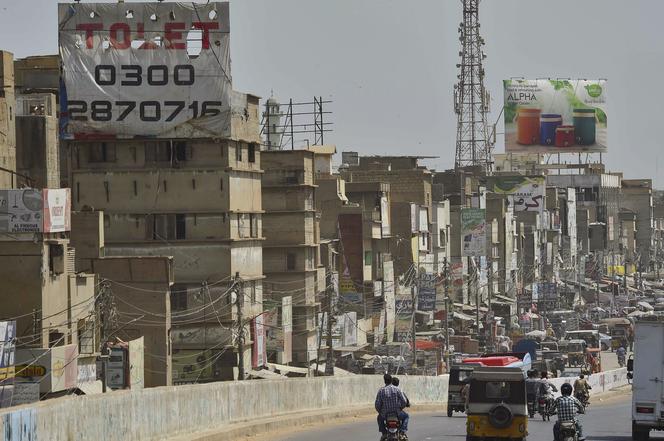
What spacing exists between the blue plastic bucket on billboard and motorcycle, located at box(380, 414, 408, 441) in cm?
12906

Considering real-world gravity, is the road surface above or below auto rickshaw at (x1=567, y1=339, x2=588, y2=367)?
above

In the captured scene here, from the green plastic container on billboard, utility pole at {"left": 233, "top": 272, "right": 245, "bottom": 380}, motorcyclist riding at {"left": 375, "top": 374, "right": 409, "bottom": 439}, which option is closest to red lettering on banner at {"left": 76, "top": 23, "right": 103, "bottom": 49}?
utility pole at {"left": 233, "top": 272, "right": 245, "bottom": 380}

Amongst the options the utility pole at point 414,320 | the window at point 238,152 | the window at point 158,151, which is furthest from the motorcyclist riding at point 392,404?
the utility pole at point 414,320

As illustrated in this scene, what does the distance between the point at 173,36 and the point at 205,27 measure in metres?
1.30

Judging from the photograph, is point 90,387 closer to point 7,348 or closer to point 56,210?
point 56,210

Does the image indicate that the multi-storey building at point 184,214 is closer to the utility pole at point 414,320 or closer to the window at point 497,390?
the utility pole at point 414,320

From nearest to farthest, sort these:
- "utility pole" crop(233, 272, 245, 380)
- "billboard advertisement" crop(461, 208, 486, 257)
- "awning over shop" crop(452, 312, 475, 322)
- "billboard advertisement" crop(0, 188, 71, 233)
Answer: "billboard advertisement" crop(0, 188, 71, 233) < "utility pole" crop(233, 272, 245, 380) < "awning over shop" crop(452, 312, 475, 322) < "billboard advertisement" crop(461, 208, 486, 257)

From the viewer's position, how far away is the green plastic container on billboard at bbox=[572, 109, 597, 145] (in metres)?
155

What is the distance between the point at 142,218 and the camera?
A: 62250 mm

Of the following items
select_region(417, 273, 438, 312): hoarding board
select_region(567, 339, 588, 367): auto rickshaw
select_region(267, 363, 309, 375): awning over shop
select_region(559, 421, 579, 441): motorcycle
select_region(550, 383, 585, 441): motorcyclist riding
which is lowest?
select_region(567, 339, 588, 367): auto rickshaw

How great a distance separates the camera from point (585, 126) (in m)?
155

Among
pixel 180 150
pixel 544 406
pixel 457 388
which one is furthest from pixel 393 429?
pixel 180 150

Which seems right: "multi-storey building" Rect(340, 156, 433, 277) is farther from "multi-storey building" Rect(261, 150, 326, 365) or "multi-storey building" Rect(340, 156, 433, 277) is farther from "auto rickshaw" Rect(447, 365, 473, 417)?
"auto rickshaw" Rect(447, 365, 473, 417)

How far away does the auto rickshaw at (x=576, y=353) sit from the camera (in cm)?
Result: 8494
